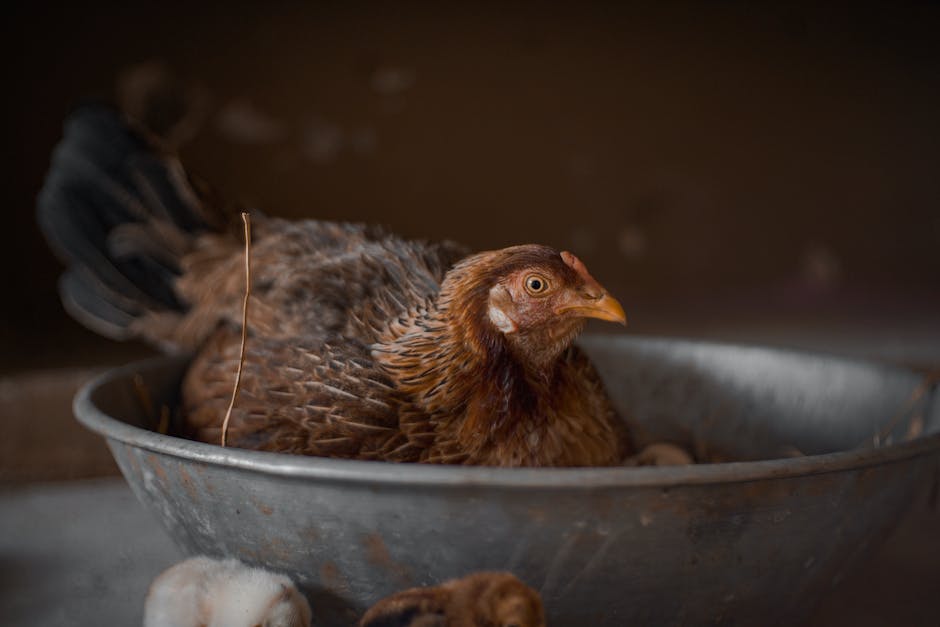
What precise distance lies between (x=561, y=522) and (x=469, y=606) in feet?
0.33

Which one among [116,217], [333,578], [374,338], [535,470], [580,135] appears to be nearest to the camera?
[535,470]

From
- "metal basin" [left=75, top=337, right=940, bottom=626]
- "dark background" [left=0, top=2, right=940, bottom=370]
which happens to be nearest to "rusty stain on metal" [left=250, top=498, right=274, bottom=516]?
"metal basin" [left=75, top=337, right=940, bottom=626]

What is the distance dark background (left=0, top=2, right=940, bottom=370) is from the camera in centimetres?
197

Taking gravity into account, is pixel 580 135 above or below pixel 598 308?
above

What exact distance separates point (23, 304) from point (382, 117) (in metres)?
1.04

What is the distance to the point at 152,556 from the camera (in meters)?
1.22

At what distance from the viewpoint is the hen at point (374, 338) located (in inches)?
32.5

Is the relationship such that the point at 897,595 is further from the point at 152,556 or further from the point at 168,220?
the point at 168,220

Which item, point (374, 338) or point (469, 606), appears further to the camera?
point (374, 338)

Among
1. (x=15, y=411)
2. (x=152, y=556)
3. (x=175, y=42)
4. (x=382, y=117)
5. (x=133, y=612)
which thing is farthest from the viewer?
(x=382, y=117)

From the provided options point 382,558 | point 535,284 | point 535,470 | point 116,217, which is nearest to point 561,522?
point 535,470

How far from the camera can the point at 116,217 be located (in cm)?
133

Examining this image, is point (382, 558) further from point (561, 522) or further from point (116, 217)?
point (116, 217)

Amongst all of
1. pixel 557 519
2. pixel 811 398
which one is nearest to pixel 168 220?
pixel 557 519
